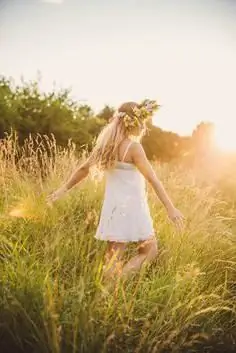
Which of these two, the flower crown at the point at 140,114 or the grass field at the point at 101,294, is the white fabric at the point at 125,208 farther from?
the flower crown at the point at 140,114

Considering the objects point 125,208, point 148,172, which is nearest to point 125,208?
point 125,208

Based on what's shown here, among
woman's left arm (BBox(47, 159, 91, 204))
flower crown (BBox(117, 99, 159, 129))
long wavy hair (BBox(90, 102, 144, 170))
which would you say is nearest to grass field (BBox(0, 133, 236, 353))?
woman's left arm (BBox(47, 159, 91, 204))

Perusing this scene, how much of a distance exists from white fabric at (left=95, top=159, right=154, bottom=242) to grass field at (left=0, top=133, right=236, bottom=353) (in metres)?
0.17

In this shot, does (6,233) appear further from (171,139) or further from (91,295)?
(171,139)

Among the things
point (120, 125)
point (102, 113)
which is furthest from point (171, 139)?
point (120, 125)

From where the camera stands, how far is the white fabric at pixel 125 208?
13.4 feet

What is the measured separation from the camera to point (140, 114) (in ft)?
14.1

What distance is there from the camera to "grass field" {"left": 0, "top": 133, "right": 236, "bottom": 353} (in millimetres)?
2955

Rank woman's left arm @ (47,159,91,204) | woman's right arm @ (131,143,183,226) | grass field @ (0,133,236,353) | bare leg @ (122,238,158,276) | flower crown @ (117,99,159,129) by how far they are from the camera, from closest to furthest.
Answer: grass field @ (0,133,236,353)
bare leg @ (122,238,158,276)
woman's right arm @ (131,143,183,226)
flower crown @ (117,99,159,129)
woman's left arm @ (47,159,91,204)

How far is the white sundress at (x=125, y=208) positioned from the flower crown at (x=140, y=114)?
0.26 meters

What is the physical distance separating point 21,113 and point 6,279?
7997 mm

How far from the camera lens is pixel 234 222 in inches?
243

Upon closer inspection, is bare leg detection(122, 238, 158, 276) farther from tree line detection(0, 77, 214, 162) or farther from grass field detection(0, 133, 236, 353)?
tree line detection(0, 77, 214, 162)

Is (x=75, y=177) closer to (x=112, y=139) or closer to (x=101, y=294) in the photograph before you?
(x=112, y=139)
